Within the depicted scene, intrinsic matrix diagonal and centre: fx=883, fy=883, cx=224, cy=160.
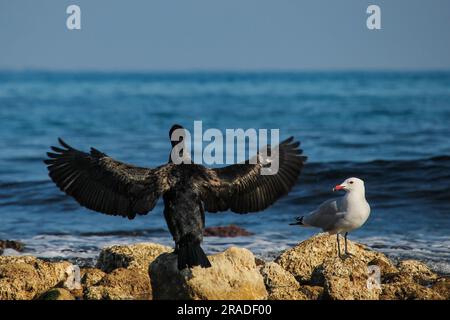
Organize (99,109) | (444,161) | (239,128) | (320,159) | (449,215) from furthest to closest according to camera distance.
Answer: (99,109) → (239,128) → (320,159) → (444,161) → (449,215)

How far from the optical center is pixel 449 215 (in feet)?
50.5

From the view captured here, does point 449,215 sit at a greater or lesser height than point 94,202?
lesser

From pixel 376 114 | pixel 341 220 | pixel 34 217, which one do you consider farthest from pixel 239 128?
pixel 341 220

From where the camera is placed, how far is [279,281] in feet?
30.8

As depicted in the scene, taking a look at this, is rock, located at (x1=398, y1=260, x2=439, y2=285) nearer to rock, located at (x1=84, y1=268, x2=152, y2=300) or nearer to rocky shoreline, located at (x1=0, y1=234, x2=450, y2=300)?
rocky shoreline, located at (x1=0, y1=234, x2=450, y2=300)

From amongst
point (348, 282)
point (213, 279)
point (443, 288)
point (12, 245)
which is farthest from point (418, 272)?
point (12, 245)

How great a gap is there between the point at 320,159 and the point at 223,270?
1336cm

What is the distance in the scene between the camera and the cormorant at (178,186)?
872cm

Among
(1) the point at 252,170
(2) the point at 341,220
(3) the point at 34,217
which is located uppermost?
(1) the point at 252,170

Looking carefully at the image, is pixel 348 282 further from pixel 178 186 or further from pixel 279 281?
pixel 178 186

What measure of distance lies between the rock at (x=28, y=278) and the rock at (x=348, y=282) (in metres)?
2.82

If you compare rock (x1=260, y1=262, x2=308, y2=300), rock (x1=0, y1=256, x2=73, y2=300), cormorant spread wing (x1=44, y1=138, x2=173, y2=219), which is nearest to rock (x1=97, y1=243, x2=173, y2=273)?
rock (x1=0, y1=256, x2=73, y2=300)

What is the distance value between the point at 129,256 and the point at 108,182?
1.51 metres

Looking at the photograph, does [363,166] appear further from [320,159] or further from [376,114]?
[376,114]
